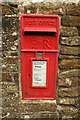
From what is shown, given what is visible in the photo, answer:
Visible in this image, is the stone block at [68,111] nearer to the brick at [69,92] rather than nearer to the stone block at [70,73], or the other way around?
the brick at [69,92]

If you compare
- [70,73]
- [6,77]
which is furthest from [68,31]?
[6,77]

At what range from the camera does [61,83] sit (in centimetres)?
140

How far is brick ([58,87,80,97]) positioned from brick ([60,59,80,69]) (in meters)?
0.29

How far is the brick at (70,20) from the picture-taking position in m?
1.25

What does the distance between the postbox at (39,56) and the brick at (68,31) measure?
0.08 meters

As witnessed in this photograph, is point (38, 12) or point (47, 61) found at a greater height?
point (38, 12)

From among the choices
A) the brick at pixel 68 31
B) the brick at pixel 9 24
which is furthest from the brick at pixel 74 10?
the brick at pixel 9 24

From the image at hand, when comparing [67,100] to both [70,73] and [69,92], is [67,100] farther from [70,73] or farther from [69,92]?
[70,73]

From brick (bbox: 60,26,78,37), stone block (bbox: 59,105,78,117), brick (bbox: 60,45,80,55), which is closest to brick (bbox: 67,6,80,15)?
brick (bbox: 60,26,78,37)

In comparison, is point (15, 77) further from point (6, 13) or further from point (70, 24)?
point (70, 24)

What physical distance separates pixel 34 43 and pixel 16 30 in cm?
26

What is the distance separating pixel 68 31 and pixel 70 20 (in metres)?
0.12

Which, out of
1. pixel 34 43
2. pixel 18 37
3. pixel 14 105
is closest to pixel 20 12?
pixel 18 37

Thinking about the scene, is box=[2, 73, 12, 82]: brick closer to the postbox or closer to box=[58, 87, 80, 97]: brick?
the postbox
